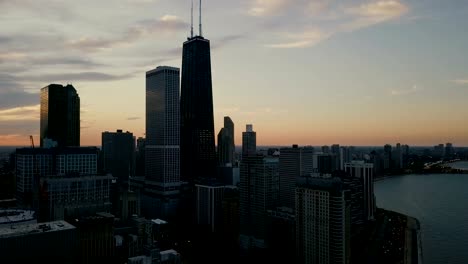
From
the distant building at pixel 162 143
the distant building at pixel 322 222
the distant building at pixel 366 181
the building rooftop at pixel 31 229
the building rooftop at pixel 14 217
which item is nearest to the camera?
the building rooftop at pixel 31 229

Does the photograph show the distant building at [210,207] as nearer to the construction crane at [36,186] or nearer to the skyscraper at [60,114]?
the construction crane at [36,186]

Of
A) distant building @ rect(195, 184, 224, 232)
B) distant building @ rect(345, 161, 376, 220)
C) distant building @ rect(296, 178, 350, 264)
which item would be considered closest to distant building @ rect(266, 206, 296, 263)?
distant building @ rect(296, 178, 350, 264)

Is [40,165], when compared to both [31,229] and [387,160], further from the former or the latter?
[387,160]

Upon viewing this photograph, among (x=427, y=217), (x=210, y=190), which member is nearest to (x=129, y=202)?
(x=210, y=190)

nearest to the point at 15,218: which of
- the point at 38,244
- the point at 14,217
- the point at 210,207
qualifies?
the point at 14,217

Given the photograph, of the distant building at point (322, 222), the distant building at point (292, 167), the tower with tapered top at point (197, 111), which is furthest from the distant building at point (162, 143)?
the distant building at point (322, 222)

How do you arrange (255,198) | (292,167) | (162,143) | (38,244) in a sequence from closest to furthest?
1. (38,244)
2. (255,198)
3. (292,167)
4. (162,143)

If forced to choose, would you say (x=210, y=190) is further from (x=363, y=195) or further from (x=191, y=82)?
(x=191, y=82)
